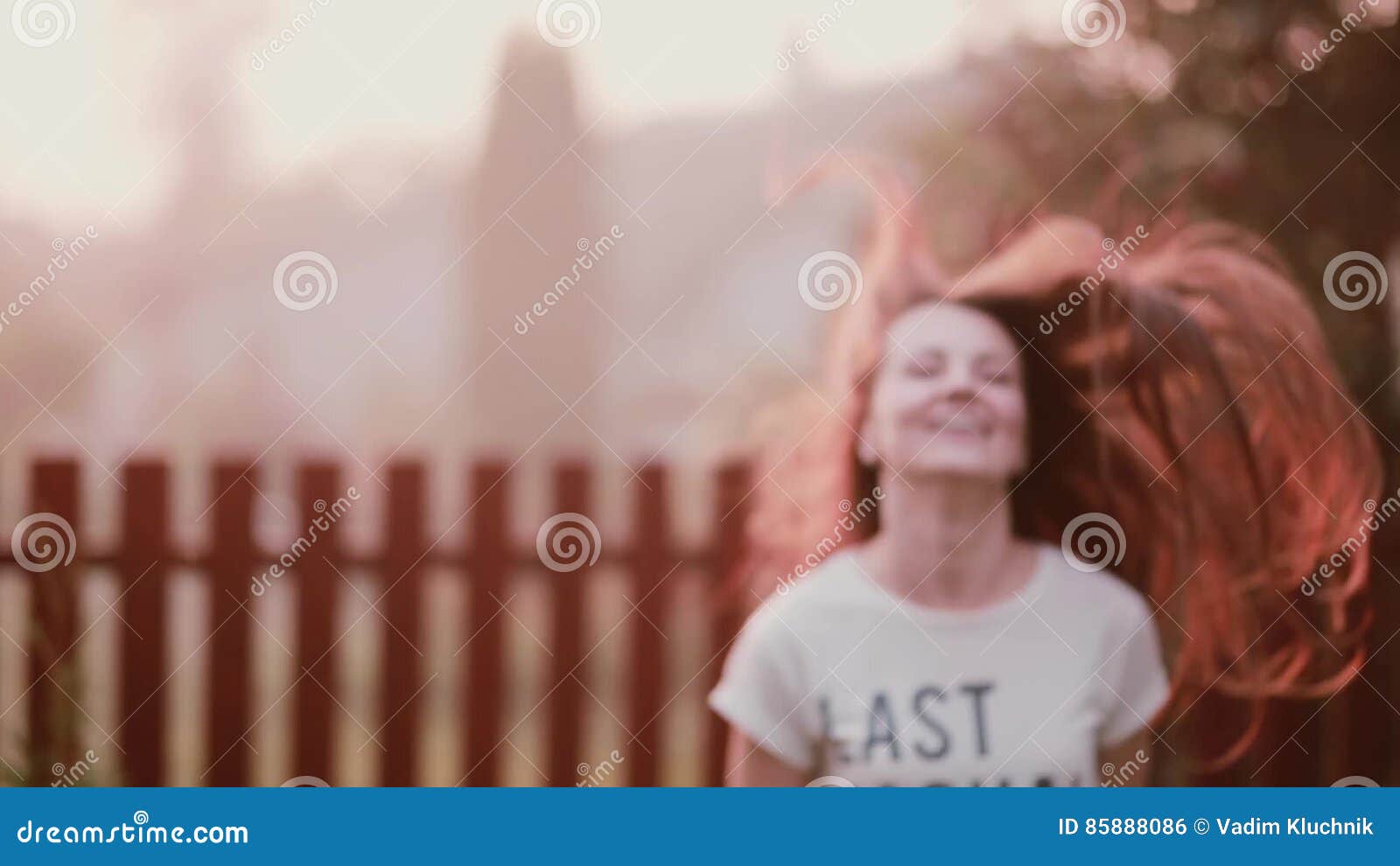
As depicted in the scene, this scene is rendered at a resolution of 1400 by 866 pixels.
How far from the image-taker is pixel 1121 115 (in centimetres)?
244

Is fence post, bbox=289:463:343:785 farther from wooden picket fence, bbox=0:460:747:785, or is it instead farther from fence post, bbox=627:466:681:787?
fence post, bbox=627:466:681:787

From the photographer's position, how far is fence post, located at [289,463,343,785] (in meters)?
2.43

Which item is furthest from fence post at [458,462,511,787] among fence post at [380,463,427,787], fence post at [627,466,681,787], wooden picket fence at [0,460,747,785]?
fence post at [627,466,681,787]

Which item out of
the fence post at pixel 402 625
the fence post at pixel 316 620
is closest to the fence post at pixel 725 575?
the fence post at pixel 402 625

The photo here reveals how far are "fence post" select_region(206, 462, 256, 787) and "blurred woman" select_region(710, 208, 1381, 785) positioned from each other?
1248 millimetres

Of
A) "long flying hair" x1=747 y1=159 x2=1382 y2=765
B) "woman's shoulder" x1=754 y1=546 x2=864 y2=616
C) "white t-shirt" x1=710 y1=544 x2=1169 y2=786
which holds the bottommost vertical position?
"white t-shirt" x1=710 y1=544 x2=1169 y2=786

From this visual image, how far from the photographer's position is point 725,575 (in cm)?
241

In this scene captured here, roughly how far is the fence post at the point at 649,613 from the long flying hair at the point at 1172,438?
0.24 metres

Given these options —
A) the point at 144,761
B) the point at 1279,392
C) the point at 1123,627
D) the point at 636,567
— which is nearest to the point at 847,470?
the point at 636,567

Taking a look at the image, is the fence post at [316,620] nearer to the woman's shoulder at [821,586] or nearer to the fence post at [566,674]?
the fence post at [566,674]

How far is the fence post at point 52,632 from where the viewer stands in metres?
2.47

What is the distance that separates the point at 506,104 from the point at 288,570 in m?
1.29

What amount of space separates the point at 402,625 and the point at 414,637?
0.04m

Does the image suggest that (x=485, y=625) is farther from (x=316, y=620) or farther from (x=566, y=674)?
(x=316, y=620)
